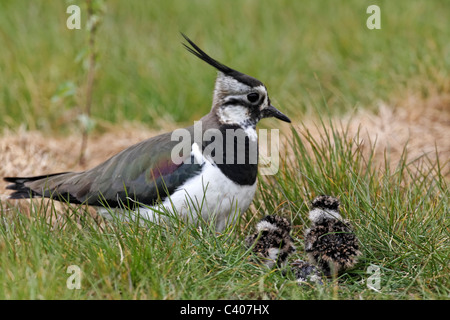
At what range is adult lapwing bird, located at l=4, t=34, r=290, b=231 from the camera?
170 inches

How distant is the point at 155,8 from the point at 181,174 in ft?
19.0

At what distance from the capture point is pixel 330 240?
13.3 feet

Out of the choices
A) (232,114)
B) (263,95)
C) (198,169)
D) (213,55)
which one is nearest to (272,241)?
(198,169)

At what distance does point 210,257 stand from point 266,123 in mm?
3383

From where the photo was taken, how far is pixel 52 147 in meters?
6.82

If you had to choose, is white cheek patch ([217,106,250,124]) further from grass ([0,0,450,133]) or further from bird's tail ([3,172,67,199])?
grass ([0,0,450,133])

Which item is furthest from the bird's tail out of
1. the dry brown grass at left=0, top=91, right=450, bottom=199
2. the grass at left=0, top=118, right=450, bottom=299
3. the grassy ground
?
the dry brown grass at left=0, top=91, right=450, bottom=199

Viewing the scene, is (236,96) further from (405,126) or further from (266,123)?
(405,126)

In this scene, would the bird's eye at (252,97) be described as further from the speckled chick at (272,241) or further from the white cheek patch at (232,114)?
the speckled chick at (272,241)

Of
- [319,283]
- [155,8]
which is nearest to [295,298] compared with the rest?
[319,283]

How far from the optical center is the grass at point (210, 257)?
347 centimetres

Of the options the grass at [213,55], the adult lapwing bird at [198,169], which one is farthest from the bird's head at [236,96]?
the grass at [213,55]

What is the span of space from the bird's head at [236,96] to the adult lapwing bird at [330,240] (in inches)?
33.4
